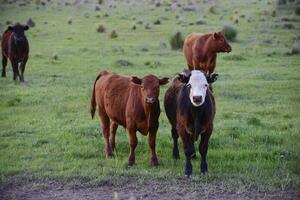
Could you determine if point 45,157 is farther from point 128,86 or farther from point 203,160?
point 203,160

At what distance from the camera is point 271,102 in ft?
47.4

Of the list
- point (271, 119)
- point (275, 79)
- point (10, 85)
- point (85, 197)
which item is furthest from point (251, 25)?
point (85, 197)

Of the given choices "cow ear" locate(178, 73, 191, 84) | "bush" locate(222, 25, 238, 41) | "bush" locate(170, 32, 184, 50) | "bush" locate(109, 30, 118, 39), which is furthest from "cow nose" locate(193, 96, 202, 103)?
"bush" locate(109, 30, 118, 39)

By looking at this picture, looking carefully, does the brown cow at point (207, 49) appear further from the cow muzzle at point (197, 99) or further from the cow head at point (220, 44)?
the cow muzzle at point (197, 99)

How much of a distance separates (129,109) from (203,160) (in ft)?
4.60

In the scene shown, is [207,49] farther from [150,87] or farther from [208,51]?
[150,87]

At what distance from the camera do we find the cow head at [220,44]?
15.7m

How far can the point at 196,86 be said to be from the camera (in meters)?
8.20

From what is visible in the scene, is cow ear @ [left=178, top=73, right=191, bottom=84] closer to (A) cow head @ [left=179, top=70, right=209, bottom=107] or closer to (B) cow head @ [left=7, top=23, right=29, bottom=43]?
(A) cow head @ [left=179, top=70, right=209, bottom=107]

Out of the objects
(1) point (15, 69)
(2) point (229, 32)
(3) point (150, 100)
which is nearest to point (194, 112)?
(3) point (150, 100)

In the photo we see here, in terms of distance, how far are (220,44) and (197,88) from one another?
7762mm

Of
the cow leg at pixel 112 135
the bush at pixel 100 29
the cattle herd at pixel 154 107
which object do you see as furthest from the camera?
the bush at pixel 100 29

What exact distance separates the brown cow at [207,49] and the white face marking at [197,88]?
24.5 feet

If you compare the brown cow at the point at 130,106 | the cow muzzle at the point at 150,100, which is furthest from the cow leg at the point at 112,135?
the cow muzzle at the point at 150,100
